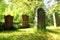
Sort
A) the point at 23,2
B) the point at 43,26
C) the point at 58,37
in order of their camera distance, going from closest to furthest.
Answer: the point at 58,37
the point at 43,26
the point at 23,2

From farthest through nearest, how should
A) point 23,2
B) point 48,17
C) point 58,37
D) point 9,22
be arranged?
point 48,17
point 23,2
point 9,22
point 58,37

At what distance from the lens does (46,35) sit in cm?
1085

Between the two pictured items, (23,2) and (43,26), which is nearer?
(43,26)

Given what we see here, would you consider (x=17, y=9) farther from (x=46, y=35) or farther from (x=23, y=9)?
(x=46, y=35)

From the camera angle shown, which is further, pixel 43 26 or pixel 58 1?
pixel 58 1

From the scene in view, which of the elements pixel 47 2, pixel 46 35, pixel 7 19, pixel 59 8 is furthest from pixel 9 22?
pixel 47 2

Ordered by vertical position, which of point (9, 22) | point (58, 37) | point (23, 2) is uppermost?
point (23, 2)

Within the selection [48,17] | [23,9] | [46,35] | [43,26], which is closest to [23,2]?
[23,9]

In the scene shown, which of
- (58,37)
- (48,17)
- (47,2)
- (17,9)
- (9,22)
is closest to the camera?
(58,37)

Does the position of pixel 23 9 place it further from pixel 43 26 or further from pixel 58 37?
pixel 58 37

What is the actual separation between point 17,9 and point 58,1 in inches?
229

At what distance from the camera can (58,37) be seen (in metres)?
10.6

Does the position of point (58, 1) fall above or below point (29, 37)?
above

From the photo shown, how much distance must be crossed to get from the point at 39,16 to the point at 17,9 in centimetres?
1145
